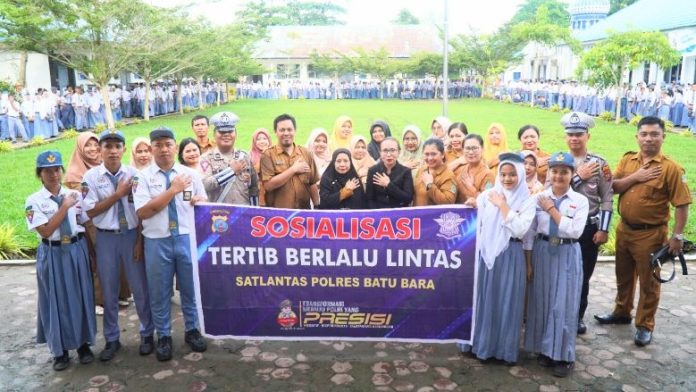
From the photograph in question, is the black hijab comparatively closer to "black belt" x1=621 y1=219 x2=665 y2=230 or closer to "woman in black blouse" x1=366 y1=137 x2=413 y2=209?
"woman in black blouse" x1=366 y1=137 x2=413 y2=209

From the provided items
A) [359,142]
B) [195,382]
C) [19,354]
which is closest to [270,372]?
[195,382]

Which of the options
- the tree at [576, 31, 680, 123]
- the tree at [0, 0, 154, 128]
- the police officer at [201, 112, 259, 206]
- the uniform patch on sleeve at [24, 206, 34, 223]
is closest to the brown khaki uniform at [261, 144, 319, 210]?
the police officer at [201, 112, 259, 206]

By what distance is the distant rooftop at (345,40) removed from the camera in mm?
47344

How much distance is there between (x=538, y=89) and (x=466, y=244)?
30393 mm

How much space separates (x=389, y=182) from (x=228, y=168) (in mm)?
1356

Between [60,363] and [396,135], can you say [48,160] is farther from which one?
[396,135]

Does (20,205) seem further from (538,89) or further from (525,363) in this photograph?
(538,89)

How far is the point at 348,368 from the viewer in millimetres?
4227

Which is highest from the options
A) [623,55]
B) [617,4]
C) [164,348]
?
[617,4]

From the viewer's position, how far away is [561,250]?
3.96m

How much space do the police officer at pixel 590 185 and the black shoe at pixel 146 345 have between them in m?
3.46

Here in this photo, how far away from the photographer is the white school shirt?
3.86 metres

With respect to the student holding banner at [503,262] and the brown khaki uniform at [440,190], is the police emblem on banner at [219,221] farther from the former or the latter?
the student holding banner at [503,262]

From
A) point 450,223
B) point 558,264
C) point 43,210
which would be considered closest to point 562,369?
point 558,264
